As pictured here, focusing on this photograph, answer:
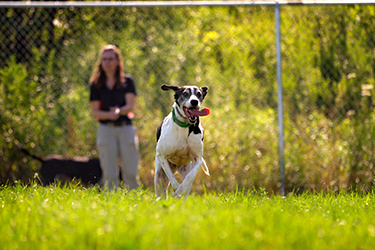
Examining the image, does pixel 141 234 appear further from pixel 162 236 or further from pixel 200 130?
pixel 200 130

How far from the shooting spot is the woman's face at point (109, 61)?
552 cm

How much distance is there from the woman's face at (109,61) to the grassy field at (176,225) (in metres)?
2.34

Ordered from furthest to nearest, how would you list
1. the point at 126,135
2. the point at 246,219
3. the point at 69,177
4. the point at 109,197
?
the point at 69,177, the point at 126,135, the point at 109,197, the point at 246,219

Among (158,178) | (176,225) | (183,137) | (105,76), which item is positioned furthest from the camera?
(105,76)

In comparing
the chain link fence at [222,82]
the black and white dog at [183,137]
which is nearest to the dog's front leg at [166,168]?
the black and white dog at [183,137]

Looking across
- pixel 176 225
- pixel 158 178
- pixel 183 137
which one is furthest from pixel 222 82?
pixel 176 225

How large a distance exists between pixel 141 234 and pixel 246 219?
73cm

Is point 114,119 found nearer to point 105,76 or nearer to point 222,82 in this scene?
point 105,76

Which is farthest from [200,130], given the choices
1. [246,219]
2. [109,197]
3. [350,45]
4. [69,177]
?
[350,45]

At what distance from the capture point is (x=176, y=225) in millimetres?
2562

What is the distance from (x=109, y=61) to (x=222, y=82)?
5.46ft

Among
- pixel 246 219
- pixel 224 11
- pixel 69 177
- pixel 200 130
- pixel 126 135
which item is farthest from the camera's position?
pixel 224 11

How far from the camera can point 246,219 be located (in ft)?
9.29

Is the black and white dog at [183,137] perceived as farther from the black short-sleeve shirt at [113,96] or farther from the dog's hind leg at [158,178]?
the black short-sleeve shirt at [113,96]
